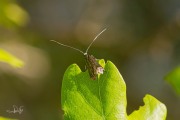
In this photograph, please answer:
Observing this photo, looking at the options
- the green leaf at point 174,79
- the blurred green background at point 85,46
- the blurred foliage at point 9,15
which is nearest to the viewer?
the green leaf at point 174,79

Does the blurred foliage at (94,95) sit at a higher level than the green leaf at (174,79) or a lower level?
lower

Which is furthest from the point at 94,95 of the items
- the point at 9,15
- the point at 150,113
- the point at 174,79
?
the point at 9,15

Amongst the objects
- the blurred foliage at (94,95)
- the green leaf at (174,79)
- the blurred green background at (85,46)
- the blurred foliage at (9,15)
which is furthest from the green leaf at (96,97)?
the blurred green background at (85,46)

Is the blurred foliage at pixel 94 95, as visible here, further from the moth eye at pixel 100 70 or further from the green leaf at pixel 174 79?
the green leaf at pixel 174 79

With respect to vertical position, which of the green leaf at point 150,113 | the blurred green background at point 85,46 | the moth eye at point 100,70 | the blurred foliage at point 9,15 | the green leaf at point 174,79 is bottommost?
the green leaf at point 150,113

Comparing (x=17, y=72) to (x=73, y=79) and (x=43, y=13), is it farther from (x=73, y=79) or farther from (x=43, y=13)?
(x=73, y=79)

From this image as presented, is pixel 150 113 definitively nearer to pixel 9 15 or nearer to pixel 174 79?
pixel 174 79

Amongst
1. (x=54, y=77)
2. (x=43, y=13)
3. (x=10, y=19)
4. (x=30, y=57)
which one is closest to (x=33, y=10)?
(x=43, y=13)

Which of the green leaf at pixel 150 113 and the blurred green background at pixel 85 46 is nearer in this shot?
the green leaf at pixel 150 113
